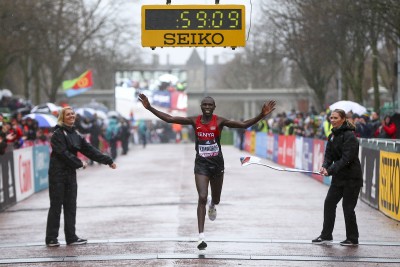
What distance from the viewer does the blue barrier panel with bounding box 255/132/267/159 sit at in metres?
46.1

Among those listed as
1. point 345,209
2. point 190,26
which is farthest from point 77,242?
point 190,26

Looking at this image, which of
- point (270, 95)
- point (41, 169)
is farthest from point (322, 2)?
point (270, 95)

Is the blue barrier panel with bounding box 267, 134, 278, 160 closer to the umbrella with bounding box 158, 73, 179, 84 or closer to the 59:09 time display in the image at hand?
the 59:09 time display

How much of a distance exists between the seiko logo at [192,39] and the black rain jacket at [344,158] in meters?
3.69

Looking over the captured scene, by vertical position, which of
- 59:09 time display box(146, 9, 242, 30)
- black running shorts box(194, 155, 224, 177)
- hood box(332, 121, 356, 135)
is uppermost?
59:09 time display box(146, 9, 242, 30)

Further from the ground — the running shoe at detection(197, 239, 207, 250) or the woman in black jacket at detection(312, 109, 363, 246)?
the woman in black jacket at detection(312, 109, 363, 246)

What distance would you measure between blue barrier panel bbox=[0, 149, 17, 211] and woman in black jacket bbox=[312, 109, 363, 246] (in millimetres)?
7913

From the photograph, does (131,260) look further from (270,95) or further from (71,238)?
(270,95)

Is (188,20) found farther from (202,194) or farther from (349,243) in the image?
(349,243)

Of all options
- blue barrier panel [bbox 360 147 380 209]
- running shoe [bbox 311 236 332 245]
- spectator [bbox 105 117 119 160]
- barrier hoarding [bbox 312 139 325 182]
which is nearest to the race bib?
running shoe [bbox 311 236 332 245]

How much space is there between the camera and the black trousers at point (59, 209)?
13578 mm

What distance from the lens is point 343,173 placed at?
522 inches

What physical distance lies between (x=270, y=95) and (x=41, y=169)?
203 ft

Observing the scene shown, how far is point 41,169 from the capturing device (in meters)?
26.1
